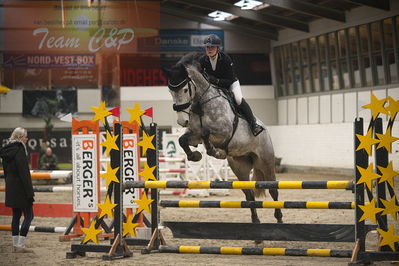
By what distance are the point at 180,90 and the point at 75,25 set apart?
15.9m

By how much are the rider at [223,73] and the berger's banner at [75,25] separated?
46.0 feet

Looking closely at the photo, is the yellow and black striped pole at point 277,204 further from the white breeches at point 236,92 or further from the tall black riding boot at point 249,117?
the white breeches at point 236,92

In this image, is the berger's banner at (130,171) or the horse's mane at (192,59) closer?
the horse's mane at (192,59)

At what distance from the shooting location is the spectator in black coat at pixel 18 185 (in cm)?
630

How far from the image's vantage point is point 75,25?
69.1 feet

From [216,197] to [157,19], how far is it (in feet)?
37.1

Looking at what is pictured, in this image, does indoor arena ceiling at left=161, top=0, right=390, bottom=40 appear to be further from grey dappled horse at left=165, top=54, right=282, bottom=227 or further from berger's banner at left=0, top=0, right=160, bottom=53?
grey dappled horse at left=165, top=54, right=282, bottom=227

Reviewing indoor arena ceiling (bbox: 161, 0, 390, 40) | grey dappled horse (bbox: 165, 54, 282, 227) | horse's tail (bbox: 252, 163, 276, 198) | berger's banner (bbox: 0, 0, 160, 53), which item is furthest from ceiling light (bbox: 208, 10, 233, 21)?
grey dappled horse (bbox: 165, 54, 282, 227)

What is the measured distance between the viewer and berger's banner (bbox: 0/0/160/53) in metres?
20.9

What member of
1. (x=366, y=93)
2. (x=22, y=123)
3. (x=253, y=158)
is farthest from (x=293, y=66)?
(x=253, y=158)

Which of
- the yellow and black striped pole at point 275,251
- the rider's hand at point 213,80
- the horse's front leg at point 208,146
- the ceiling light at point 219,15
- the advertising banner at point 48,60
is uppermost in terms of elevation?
the ceiling light at point 219,15

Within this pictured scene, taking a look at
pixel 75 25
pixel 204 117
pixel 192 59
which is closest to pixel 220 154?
pixel 204 117

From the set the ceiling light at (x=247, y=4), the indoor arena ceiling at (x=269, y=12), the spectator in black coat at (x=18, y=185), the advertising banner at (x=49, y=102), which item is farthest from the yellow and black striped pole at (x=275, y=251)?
the advertising banner at (x=49, y=102)

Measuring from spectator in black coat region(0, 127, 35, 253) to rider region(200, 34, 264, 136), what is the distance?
2.00 m
